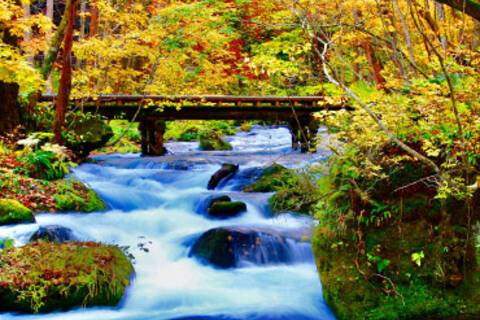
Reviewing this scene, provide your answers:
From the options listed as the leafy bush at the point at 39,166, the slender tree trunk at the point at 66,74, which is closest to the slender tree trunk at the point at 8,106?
the slender tree trunk at the point at 66,74

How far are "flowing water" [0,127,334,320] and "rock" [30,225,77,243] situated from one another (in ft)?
0.37

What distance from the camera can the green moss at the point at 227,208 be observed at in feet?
30.6

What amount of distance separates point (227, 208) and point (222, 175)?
300cm

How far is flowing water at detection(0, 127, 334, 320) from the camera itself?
6.26 meters

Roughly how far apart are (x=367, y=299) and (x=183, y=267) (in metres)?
2.96

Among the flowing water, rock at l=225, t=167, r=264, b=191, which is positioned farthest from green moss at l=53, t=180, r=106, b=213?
rock at l=225, t=167, r=264, b=191

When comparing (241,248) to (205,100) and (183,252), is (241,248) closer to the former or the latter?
(183,252)

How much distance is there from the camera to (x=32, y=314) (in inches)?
225

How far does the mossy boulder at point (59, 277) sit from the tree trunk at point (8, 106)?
538 cm

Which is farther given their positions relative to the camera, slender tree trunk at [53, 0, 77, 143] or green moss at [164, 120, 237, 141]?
green moss at [164, 120, 237, 141]

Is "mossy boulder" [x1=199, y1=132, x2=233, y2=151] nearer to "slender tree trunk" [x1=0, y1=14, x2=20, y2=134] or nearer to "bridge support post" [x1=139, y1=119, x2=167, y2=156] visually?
"bridge support post" [x1=139, y1=119, x2=167, y2=156]

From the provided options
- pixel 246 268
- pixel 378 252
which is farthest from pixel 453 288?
pixel 246 268

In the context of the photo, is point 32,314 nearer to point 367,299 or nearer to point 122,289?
point 122,289

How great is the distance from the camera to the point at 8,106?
1120cm
